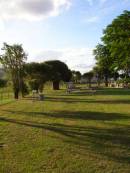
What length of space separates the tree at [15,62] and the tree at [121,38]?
10.2 meters

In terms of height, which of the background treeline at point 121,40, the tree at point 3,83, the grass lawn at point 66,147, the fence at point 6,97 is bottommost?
the grass lawn at point 66,147

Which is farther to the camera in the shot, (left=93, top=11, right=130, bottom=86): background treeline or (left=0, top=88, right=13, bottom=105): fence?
(left=0, top=88, right=13, bottom=105): fence

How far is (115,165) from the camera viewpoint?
28.4ft

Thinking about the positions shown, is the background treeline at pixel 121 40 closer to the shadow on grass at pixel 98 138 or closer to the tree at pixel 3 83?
the tree at pixel 3 83

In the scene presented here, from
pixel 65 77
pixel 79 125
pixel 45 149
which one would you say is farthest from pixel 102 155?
pixel 65 77

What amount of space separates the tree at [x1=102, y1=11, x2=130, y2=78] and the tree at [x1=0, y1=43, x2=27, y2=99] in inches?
401

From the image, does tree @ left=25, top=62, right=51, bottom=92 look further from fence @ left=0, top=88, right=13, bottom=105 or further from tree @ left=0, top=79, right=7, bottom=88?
tree @ left=0, top=79, right=7, bottom=88

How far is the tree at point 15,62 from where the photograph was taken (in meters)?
41.9

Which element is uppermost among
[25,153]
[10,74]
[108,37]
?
[108,37]

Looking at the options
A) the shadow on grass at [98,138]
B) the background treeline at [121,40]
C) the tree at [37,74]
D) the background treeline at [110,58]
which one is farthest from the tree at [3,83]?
the shadow on grass at [98,138]

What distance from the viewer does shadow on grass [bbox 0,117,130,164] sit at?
33.0 feet

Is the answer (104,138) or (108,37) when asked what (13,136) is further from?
(108,37)

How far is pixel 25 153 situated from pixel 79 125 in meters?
5.75

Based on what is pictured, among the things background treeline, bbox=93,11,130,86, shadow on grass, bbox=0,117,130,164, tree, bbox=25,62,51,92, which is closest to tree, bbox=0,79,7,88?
tree, bbox=25,62,51,92
